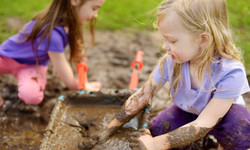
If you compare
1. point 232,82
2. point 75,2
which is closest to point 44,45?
point 75,2

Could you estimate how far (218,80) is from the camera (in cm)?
155

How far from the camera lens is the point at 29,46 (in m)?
2.34

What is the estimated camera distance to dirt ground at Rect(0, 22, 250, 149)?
7.06ft

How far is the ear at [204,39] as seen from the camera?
1422 millimetres

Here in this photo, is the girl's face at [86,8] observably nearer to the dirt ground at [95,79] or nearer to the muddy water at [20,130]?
the dirt ground at [95,79]

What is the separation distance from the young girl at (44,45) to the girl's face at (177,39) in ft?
2.92

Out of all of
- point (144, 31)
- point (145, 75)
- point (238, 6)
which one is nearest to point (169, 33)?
point (145, 75)

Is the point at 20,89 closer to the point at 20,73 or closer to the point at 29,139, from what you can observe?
the point at 20,73

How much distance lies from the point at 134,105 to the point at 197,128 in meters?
0.47

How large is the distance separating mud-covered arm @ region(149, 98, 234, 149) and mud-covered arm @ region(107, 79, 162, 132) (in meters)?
0.31

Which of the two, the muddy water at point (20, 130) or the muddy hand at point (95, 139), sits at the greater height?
Answer: the muddy hand at point (95, 139)

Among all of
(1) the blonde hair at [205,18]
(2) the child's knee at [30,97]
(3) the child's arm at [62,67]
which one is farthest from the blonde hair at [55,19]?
(1) the blonde hair at [205,18]

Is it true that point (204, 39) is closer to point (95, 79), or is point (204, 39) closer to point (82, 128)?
point (82, 128)

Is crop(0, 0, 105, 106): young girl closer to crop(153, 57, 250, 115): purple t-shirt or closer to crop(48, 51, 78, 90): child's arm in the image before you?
crop(48, 51, 78, 90): child's arm
